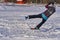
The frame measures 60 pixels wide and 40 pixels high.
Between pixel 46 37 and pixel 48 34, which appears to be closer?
pixel 46 37

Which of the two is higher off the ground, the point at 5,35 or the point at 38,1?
the point at 5,35

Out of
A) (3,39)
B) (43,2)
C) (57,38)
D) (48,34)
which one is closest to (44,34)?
(48,34)

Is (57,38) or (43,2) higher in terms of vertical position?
(57,38)

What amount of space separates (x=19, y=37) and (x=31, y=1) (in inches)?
743

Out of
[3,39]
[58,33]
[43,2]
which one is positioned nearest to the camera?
[3,39]

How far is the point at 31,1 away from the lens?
26188mm

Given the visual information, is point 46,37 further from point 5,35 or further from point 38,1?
point 38,1

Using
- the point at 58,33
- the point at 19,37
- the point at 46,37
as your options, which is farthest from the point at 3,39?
the point at 58,33

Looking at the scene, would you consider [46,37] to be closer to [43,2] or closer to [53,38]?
[53,38]

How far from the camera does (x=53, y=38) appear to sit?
24.1 ft

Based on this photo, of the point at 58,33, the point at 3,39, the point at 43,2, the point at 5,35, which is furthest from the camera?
the point at 43,2

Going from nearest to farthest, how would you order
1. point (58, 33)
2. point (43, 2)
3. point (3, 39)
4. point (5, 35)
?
point (3, 39) → point (5, 35) → point (58, 33) → point (43, 2)

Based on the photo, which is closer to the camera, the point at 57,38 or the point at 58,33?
the point at 57,38

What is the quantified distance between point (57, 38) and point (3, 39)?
1.37 meters
